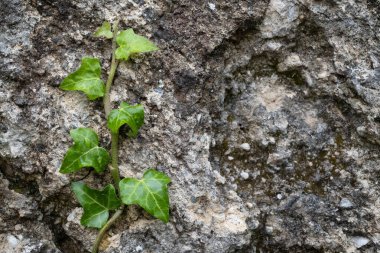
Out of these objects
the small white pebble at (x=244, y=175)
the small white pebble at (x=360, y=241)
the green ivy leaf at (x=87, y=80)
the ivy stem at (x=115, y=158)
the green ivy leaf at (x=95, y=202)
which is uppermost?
the green ivy leaf at (x=87, y=80)

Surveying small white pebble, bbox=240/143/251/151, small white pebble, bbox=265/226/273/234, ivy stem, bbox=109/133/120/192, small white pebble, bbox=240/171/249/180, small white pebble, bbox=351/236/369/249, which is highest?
small white pebble, bbox=240/143/251/151

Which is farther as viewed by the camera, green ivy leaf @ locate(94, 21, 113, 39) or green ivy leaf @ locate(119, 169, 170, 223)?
green ivy leaf @ locate(94, 21, 113, 39)

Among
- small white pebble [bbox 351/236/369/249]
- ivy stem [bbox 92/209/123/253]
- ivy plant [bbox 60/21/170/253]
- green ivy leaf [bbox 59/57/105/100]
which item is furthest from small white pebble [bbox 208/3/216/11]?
small white pebble [bbox 351/236/369/249]

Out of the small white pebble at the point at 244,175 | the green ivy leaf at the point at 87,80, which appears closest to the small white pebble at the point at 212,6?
the green ivy leaf at the point at 87,80

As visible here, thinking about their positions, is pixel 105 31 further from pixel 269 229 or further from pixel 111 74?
pixel 269 229

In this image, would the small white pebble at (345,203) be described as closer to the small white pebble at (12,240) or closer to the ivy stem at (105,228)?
the ivy stem at (105,228)

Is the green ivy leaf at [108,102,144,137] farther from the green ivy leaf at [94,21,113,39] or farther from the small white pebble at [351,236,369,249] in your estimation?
the small white pebble at [351,236,369,249]
